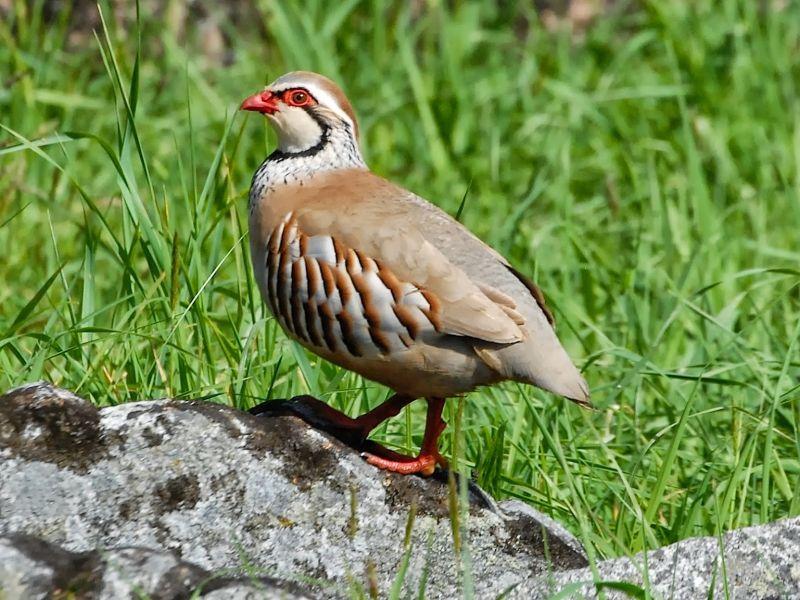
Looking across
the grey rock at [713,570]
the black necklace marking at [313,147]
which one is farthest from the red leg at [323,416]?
the black necklace marking at [313,147]

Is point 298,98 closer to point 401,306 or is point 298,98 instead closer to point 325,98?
point 325,98

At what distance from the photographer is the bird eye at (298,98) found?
379cm

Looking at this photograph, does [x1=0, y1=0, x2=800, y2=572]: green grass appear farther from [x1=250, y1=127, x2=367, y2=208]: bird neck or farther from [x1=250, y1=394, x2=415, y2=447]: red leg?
[x1=250, y1=394, x2=415, y2=447]: red leg

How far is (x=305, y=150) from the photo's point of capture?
3.76 metres

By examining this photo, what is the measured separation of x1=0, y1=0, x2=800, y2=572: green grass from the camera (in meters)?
3.67

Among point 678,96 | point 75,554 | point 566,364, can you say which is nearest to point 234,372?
point 566,364

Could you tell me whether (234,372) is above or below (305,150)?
below

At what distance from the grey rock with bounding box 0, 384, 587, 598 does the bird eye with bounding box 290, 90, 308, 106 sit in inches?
44.0

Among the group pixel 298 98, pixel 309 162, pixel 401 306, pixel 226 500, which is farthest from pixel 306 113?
pixel 226 500

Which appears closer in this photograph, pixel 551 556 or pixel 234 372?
pixel 551 556

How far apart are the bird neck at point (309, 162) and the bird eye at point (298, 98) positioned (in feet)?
0.35

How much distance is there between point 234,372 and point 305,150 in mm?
629

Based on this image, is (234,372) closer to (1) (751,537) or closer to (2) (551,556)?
(2) (551,556)

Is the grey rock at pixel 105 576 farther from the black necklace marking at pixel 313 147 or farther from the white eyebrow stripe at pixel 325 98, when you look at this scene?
the white eyebrow stripe at pixel 325 98
